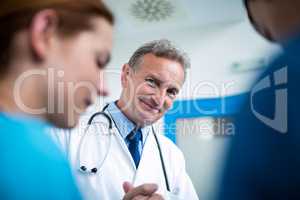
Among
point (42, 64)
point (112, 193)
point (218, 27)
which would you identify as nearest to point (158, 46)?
point (218, 27)

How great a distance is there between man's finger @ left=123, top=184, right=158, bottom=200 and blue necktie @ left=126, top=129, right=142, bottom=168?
84 millimetres

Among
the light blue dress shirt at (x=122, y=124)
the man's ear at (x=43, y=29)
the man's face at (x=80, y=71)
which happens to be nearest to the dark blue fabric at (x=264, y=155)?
the light blue dress shirt at (x=122, y=124)

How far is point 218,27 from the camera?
1121mm

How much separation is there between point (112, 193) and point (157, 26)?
52cm

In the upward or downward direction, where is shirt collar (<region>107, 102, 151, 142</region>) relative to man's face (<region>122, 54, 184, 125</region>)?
downward

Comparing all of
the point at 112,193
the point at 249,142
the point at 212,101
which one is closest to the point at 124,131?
the point at 112,193

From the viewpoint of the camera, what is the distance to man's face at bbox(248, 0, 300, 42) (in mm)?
1136

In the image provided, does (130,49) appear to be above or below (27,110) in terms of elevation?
above

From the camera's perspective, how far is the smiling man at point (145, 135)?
1.05m

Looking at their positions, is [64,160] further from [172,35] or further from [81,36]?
[172,35]

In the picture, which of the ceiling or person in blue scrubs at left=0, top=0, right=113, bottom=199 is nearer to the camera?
person in blue scrubs at left=0, top=0, right=113, bottom=199

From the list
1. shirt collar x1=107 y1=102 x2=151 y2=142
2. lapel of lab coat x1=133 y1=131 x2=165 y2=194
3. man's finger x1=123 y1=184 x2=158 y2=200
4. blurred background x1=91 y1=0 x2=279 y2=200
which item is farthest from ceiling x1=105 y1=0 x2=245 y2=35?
man's finger x1=123 y1=184 x2=158 y2=200

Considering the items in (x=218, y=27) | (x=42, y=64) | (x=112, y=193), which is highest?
(x=218, y=27)

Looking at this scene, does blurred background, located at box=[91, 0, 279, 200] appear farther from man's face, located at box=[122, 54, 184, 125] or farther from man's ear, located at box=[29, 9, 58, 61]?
man's ear, located at box=[29, 9, 58, 61]
